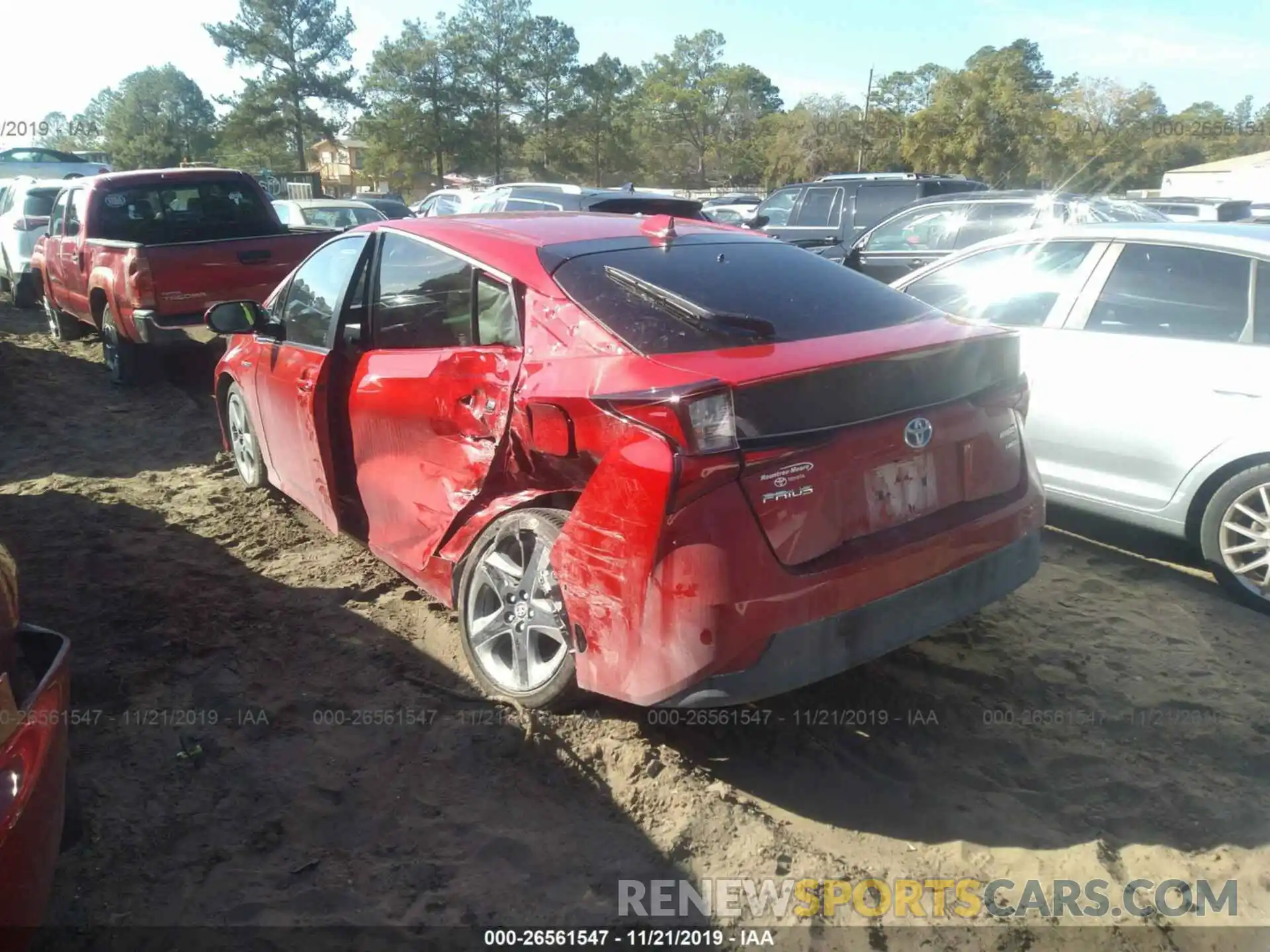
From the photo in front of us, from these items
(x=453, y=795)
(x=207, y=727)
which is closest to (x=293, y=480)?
(x=207, y=727)

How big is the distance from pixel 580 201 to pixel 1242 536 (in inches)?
389

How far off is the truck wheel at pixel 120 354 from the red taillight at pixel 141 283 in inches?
23.2

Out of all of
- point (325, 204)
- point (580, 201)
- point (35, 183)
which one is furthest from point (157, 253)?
point (325, 204)

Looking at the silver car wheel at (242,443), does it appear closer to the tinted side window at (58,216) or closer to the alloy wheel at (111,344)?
the alloy wheel at (111,344)

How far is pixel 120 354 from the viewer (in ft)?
27.4

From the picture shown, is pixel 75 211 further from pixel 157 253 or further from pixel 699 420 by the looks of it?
pixel 699 420

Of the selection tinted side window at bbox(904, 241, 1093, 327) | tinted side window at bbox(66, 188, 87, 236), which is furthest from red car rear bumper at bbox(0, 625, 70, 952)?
tinted side window at bbox(66, 188, 87, 236)

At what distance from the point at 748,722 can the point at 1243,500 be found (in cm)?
247

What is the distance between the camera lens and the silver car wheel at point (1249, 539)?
406cm

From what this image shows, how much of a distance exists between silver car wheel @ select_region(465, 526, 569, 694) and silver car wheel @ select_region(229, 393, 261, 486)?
2562 millimetres

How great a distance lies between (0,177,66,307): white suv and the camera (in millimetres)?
12930

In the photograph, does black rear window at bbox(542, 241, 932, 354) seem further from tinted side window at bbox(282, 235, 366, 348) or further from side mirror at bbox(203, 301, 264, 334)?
side mirror at bbox(203, 301, 264, 334)

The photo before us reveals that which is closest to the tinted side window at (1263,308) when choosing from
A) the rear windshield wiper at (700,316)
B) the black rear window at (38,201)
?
the rear windshield wiper at (700,316)

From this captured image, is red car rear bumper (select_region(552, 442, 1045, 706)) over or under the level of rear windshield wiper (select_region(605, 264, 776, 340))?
under
